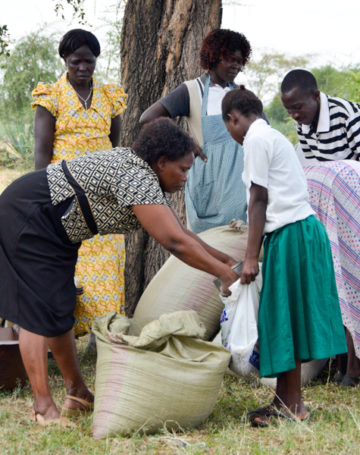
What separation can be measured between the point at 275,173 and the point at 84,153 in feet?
5.74

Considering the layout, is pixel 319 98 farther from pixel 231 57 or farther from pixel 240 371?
pixel 240 371

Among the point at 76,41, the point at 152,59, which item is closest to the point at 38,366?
the point at 76,41

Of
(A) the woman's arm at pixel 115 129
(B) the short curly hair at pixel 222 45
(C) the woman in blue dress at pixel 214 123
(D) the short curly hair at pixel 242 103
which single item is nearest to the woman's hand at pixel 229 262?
(D) the short curly hair at pixel 242 103

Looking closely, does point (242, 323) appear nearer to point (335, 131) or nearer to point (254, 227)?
point (254, 227)

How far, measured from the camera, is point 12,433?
3.13 metres

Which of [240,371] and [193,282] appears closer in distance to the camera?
[240,371]

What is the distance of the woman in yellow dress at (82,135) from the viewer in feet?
14.4

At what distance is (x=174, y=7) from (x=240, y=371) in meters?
3.27

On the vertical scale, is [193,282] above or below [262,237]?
below

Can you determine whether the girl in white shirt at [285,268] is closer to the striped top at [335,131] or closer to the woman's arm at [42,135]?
the striped top at [335,131]

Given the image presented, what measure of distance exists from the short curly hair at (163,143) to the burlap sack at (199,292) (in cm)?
116

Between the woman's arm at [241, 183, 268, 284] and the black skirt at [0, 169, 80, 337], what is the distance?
86 cm

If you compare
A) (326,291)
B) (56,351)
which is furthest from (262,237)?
(56,351)

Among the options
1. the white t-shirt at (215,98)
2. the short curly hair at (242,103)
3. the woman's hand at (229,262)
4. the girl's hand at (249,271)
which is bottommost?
the woman's hand at (229,262)
